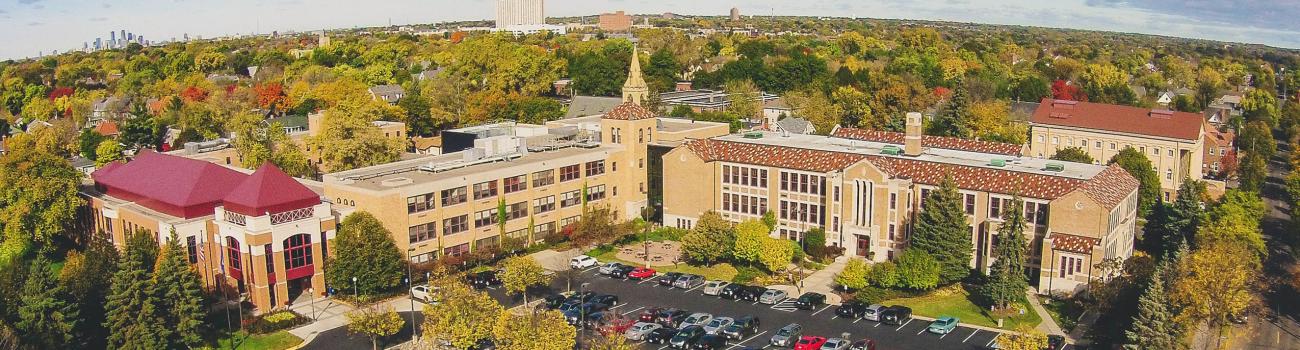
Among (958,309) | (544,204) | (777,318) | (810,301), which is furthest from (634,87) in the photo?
(958,309)

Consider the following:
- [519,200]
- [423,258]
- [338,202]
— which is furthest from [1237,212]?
[338,202]

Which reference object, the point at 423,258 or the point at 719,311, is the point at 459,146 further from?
the point at 719,311

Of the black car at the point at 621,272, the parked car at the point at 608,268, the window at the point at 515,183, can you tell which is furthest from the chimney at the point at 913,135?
the window at the point at 515,183

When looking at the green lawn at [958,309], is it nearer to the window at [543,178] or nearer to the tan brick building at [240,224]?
the window at [543,178]

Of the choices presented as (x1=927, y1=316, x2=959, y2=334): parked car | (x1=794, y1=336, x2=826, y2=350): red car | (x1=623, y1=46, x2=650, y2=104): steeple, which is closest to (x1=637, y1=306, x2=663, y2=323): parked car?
(x1=794, y1=336, x2=826, y2=350): red car

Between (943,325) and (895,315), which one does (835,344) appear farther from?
(943,325)

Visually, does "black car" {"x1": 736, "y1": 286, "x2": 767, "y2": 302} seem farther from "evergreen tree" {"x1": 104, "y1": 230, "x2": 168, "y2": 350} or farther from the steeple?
the steeple
